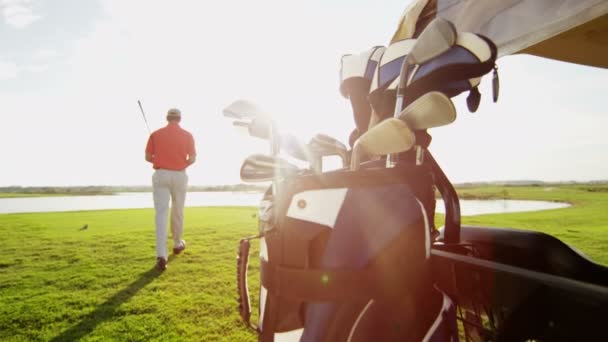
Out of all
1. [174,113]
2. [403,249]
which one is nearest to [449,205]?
[403,249]

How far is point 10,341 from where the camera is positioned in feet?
8.55

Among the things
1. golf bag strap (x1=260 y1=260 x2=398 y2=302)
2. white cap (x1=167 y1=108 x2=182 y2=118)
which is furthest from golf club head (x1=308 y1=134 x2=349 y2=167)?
white cap (x1=167 y1=108 x2=182 y2=118)

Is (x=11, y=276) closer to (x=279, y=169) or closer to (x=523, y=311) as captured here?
(x=279, y=169)

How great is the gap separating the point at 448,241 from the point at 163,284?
133 inches

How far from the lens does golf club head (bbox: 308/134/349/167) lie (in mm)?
2176

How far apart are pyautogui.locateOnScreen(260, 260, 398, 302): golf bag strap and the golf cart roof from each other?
107 centimetres

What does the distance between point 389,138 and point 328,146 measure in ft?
3.35

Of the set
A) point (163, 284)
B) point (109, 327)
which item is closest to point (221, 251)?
point (163, 284)

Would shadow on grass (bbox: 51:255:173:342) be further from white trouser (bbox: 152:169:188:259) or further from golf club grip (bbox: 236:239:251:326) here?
golf club grip (bbox: 236:239:251:326)

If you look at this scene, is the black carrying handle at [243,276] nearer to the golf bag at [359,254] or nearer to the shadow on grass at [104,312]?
the golf bag at [359,254]

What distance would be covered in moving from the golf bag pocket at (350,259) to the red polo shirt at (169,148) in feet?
13.2

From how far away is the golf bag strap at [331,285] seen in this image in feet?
3.92

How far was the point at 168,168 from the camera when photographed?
16.1ft

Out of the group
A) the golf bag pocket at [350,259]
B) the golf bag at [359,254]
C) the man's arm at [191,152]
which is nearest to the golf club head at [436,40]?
the golf bag at [359,254]
